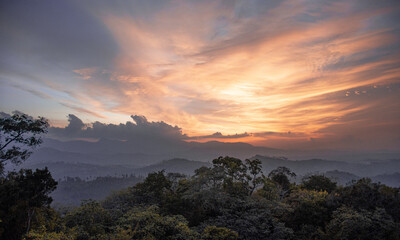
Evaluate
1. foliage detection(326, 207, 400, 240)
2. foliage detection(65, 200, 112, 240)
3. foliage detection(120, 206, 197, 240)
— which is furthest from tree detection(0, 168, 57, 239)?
foliage detection(326, 207, 400, 240)

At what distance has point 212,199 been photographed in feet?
62.3

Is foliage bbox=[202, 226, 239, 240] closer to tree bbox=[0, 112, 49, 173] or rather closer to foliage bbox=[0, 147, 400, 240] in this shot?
foliage bbox=[0, 147, 400, 240]

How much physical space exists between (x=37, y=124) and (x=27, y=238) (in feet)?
41.8

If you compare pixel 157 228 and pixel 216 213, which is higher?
pixel 157 228

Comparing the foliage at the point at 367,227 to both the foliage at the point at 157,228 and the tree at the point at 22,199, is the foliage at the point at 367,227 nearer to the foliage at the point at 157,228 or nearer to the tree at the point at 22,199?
the foliage at the point at 157,228

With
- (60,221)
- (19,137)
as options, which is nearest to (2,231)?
(60,221)

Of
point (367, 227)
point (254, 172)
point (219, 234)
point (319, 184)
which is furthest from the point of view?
point (319, 184)

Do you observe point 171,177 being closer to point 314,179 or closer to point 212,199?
point 212,199

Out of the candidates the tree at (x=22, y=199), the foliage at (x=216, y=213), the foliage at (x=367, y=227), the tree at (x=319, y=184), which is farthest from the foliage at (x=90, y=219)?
the tree at (x=319, y=184)

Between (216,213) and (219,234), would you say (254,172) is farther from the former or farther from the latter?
(219,234)

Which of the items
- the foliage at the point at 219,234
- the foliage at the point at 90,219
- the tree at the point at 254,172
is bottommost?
the foliage at the point at 90,219

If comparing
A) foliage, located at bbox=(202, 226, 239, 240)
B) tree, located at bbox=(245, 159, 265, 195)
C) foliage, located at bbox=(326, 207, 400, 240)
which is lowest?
foliage, located at bbox=(202, 226, 239, 240)

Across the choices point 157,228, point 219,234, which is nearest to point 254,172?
point 219,234

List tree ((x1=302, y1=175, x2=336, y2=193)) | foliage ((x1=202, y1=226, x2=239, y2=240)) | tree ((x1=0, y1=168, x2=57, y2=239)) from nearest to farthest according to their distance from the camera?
foliage ((x1=202, y1=226, x2=239, y2=240))
tree ((x1=0, y1=168, x2=57, y2=239))
tree ((x1=302, y1=175, x2=336, y2=193))
